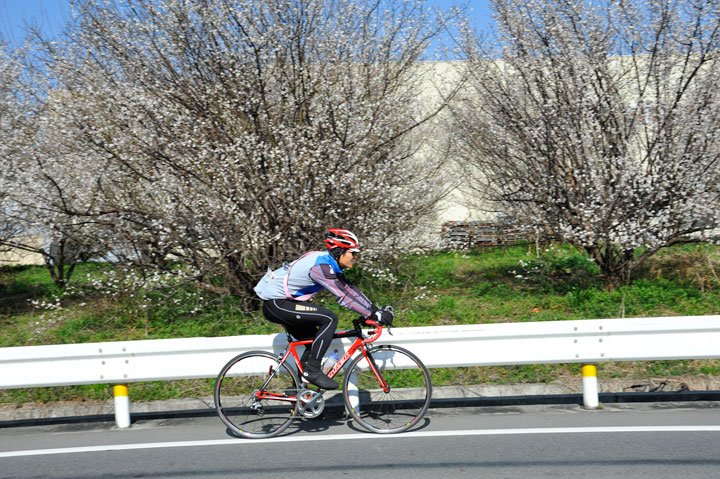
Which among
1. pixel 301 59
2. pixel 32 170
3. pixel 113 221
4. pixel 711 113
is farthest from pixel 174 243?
pixel 711 113

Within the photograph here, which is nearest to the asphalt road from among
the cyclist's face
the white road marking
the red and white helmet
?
the white road marking

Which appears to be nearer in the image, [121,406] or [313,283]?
[313,283]

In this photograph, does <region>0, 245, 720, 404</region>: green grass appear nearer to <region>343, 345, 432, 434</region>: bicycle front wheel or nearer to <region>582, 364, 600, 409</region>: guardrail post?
<region>582, 364, 600, 409</region>: guardrail post

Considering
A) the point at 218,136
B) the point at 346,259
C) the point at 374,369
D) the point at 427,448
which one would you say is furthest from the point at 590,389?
the point at 218,136

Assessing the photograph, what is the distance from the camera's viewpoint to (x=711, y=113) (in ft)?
32.9

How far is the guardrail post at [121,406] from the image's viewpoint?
6625 mm

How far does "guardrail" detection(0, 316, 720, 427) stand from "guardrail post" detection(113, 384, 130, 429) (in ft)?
0.55

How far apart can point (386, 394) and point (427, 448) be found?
2.71 ft

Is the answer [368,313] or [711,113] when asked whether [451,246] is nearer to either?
[711,113]

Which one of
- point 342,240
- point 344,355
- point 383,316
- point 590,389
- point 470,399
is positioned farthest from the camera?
point 470,399

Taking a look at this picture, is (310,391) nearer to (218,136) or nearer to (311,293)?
(311,293)

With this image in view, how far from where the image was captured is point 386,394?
6.30 m

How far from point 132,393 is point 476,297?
5.67 m

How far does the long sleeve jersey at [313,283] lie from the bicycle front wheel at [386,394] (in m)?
0.51
